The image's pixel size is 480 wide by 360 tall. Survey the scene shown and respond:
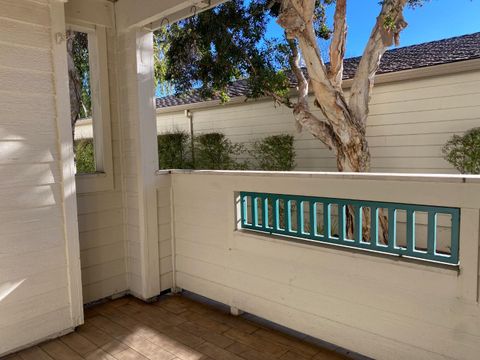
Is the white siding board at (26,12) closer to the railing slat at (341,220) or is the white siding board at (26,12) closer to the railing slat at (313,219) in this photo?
the railing slat at (313,219)

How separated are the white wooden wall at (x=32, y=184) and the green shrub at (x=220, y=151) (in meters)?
4.79

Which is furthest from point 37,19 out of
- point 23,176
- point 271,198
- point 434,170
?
point 434,170

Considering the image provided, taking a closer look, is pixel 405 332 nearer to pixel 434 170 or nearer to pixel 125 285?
pixel 125 285

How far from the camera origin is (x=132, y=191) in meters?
3.19

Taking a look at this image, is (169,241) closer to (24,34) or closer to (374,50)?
(24,34)

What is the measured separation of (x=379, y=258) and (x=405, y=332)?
0.41m

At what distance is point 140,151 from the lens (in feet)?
10.1

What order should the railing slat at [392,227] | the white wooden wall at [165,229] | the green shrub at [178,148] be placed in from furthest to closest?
1. the green shrub at [178,148]
2. the white wooden wall at [165,229]
3. the railing slat at [392,227]

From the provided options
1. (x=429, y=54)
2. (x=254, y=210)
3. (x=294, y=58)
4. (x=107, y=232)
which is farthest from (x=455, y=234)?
(x=429, y=54)

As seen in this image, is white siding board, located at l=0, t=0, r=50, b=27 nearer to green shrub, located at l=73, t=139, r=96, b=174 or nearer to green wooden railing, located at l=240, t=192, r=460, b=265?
green shrub, located at l=73, t=139, r=96, b=174

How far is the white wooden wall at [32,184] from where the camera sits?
234 cm

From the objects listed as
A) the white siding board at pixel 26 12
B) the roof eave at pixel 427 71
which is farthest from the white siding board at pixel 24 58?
the roof eave at pixel 427 71

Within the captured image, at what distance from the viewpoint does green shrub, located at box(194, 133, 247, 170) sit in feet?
23.8

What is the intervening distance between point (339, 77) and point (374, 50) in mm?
556
